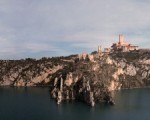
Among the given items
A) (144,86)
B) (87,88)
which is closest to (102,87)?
(87,88)

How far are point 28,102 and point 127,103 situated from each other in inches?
1493

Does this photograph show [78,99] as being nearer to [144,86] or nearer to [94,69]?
[94,69]

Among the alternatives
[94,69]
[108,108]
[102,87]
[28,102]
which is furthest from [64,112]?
[94,69]

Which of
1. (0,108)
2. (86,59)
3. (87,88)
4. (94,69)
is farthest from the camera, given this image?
(86,59)

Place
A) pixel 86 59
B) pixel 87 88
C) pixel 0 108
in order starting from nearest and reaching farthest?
pixel 0 108 → pixel 87 88 → pixel 86 59

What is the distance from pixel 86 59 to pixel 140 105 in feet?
189

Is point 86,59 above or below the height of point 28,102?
above

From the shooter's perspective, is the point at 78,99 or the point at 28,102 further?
the point at 78,99

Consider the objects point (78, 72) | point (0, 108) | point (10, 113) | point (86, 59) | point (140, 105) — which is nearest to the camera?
point (10, 113)

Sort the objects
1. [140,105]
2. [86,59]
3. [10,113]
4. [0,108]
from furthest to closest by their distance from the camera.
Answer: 1. [86,59]
2. [140,105]
3. [0,108]
4. [10,113]

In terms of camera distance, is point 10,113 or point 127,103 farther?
point 127,103

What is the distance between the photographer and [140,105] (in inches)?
4843

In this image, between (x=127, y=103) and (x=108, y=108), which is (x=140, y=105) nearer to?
(x=127, y=103)

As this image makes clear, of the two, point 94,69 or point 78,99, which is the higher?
point 94,69
